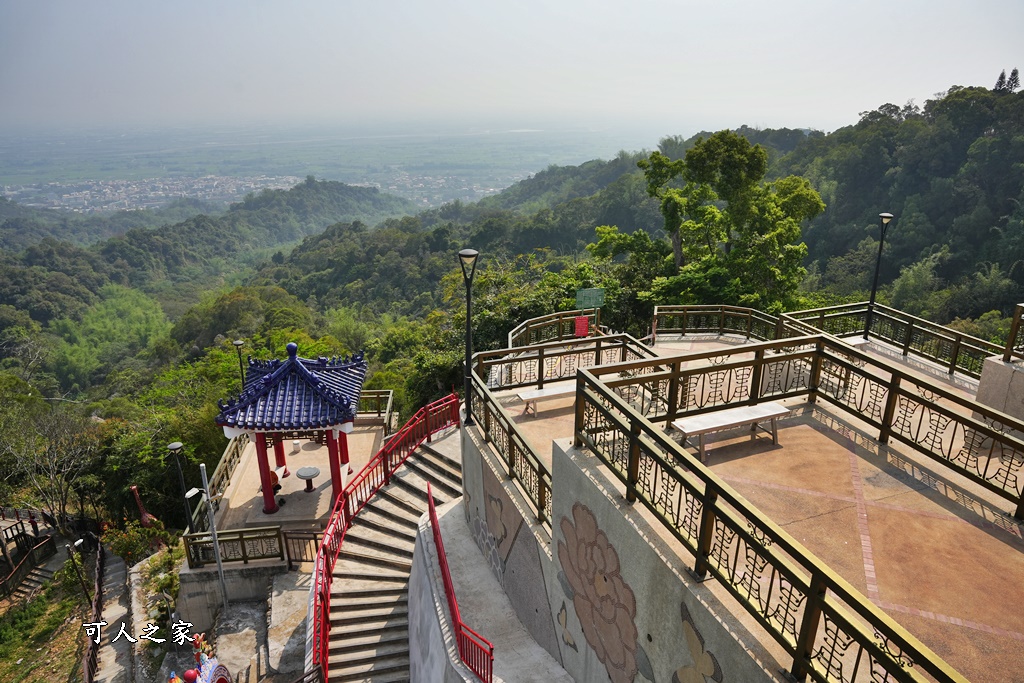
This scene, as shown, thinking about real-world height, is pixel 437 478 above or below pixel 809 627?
below

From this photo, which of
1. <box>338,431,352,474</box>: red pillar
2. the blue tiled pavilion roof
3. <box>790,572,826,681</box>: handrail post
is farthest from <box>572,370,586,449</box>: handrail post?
<box>338,431,352,474</box>: red pillar

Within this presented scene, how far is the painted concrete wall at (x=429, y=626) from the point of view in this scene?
7875mm

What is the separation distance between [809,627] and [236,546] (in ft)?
42.6

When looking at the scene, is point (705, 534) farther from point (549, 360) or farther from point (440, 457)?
point (440, 457)

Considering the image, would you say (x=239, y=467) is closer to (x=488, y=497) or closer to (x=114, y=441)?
(x=114, y=441)

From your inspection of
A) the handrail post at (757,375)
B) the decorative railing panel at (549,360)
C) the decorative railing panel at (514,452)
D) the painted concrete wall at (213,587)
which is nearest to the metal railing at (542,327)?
the decorative railing panel at (549,360)

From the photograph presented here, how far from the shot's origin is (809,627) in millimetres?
3424

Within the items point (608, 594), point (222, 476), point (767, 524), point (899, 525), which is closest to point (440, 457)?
point (222, 476)

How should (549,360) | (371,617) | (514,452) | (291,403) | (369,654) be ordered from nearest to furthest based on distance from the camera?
(514,452)
(369,654)
(371,617)
(291,403)
(549,360)

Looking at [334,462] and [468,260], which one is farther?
[334,462]

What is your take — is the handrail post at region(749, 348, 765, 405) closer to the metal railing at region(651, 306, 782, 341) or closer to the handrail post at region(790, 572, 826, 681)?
the handrail post at region(790, 572, 826, 681)

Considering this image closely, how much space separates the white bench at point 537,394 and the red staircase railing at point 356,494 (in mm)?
3997

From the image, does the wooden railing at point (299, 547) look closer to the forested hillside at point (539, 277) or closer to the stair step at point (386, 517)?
the stair step at point (386, 517)

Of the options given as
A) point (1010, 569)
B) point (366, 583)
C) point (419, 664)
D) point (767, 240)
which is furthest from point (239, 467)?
point (767, 240)
